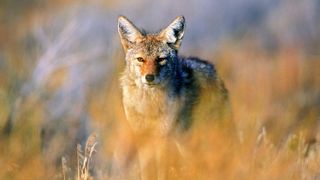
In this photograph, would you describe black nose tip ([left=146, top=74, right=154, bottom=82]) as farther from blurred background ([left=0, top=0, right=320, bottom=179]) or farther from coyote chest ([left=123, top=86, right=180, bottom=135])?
blurred background ([left=0, top=0, right=320, bottom=179])

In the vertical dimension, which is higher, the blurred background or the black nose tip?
the black nose tip

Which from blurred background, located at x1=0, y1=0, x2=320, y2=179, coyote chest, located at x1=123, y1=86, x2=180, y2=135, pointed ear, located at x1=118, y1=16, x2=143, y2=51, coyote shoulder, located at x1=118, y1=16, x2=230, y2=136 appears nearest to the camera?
blurred background, located at x1=0, y1=0, x2=320, y2=179

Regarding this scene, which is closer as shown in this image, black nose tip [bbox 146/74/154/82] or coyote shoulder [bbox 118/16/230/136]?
black nose tip [bbox 146/74/154/82]

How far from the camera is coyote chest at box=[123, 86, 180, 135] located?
9797 mm

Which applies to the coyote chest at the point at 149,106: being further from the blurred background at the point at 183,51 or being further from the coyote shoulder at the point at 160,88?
the blurred background at the point at 183,51

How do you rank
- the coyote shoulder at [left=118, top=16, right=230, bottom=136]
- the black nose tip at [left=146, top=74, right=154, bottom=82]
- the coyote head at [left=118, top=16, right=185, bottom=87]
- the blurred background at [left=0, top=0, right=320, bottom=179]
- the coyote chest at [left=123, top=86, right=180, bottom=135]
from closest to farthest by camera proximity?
the blurred background at [left=0, top=0, right=320, bottom=179]
the black nose tip at [left=146, top=74, right=154, bottom=82]
the coyote head at [left=118, top=16, right=185, bottom=87]
the coyote shoulder at [left=118, top=16, right=230, bottom=136]
the coyote chest at [left=123, top=86, right=180, bottom=135]

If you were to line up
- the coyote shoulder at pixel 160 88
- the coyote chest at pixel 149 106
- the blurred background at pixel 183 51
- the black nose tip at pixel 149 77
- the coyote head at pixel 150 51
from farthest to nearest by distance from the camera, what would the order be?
the coyote chest at pixel 149 106, the coyote shoulder at pixel 160 88, the coyote head at pixel 150 51, the black nose tip at pixel 149 77, the blurred background at pixel 183 51

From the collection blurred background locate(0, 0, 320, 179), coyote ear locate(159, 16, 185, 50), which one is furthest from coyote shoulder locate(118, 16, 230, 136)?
blurred background locate(0, 0, 320, 179)

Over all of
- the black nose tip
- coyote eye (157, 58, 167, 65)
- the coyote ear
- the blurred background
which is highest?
the coyote ear

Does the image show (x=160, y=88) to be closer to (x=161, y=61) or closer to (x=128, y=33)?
(x=161, y=61)

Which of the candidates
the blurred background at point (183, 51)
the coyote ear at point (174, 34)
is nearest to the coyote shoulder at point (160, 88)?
the coyote ear at point (174, 34)

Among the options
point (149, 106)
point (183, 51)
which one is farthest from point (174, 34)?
point (183, 51)

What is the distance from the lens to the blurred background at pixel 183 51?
354 inches

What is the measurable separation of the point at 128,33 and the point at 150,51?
329mm
